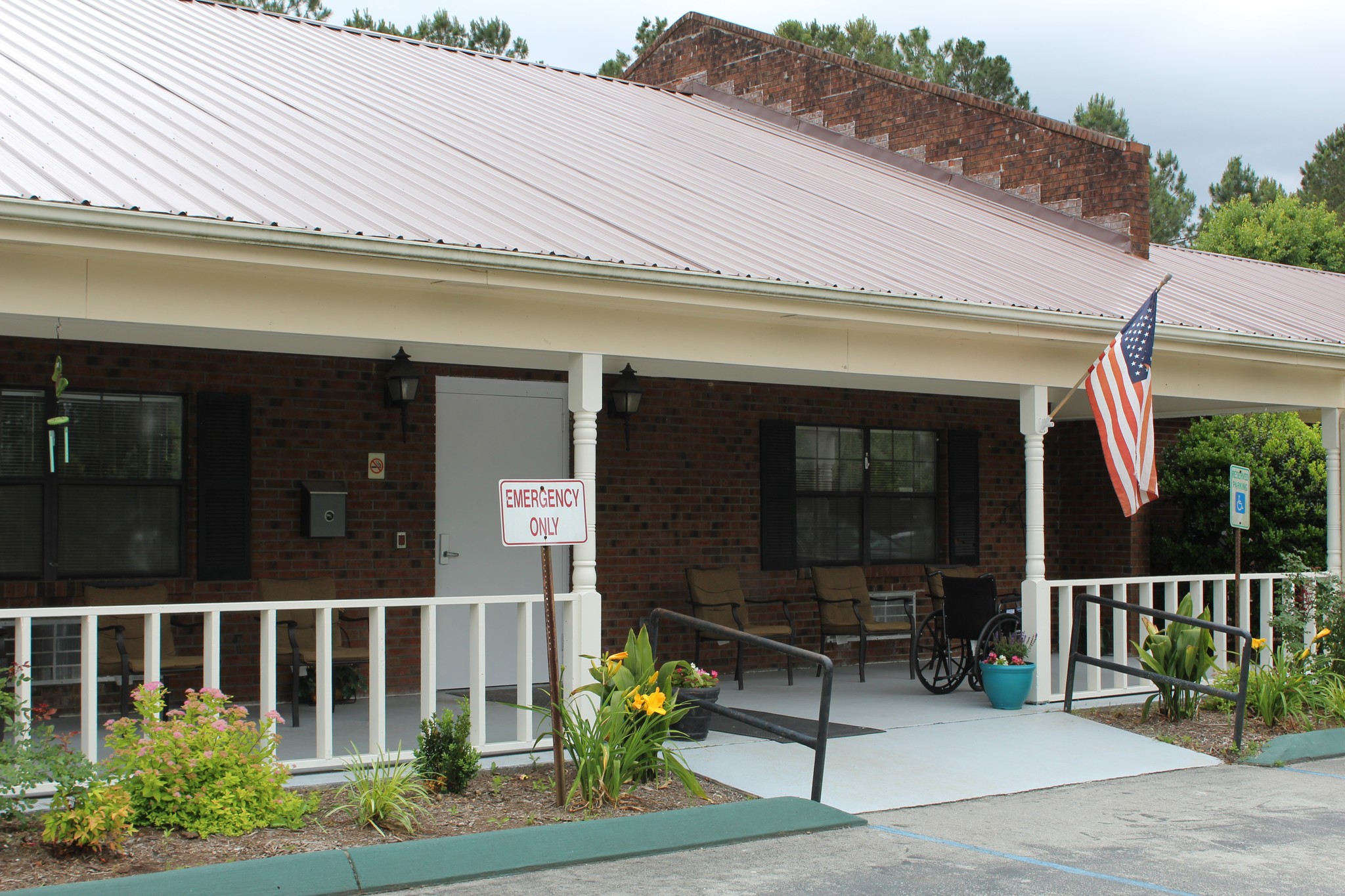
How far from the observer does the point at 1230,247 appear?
1196 inches

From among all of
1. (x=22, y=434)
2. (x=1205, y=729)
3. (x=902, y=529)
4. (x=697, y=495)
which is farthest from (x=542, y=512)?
(x=902, y=529)

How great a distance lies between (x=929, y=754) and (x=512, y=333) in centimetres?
335

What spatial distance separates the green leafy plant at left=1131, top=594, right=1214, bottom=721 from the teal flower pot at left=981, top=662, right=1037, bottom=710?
774 millimetres

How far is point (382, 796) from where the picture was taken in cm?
567

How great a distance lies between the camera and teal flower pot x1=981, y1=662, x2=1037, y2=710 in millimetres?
8945

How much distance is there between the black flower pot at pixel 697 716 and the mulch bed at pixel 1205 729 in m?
2.79

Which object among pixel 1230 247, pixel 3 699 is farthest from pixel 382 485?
pixel 1230 247

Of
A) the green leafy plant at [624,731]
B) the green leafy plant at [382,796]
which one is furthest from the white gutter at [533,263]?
the green leafy plant at [382,796]

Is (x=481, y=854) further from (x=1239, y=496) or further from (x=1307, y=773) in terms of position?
(x=1239, y=496)

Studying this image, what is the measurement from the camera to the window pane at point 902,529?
39.1ft

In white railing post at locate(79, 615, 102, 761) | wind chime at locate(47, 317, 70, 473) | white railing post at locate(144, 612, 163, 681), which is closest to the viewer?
white railing post at locate(79, 615, 102, 761)

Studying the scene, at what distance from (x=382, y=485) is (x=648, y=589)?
2.33 m

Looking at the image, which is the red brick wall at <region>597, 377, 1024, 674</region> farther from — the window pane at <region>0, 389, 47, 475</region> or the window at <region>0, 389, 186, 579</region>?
the window pane at <region>0, 389, 47, 475</region>

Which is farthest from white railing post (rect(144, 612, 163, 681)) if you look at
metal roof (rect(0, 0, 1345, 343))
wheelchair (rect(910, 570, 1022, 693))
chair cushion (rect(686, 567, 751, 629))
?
wheelchair (rect(910, 570, 1022, 693))
